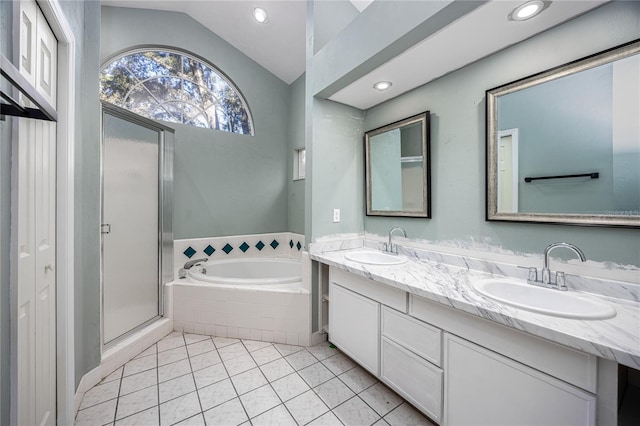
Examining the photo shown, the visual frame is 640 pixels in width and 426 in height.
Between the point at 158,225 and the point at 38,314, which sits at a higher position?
the point at 158,225

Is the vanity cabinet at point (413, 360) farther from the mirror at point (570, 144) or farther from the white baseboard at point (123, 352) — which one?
the white baseboard at point (123, 352)

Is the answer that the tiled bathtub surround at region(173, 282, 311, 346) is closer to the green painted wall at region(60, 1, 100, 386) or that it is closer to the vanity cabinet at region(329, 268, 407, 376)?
the vanity cabinet at region(329, 268, 407, 376)

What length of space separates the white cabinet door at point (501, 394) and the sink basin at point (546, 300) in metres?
0.23

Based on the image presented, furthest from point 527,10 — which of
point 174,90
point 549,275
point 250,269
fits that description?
point 174,90

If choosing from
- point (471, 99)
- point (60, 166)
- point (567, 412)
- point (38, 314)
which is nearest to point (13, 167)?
point (60, 166)

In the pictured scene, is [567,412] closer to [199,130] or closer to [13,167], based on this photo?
[13,167]

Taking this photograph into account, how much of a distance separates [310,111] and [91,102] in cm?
147

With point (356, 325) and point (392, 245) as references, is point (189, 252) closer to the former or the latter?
point (356, 325)

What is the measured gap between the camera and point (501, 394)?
97cm

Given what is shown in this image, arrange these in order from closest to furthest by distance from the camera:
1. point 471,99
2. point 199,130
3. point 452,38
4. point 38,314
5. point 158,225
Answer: point 38,314 < point 452,38 < point 471,99 < point 158,225 < point 199,130

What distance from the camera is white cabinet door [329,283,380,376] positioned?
1546mm

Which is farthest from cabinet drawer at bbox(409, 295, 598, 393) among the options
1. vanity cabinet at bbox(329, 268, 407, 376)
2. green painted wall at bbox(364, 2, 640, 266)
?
green painted wall at bbox(364, 2, 640, 266)

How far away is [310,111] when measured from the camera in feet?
6.72

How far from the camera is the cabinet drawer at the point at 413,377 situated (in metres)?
1.21
